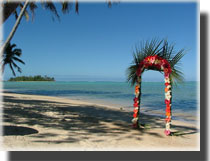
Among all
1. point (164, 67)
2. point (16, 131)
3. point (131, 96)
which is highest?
point (164, 67)

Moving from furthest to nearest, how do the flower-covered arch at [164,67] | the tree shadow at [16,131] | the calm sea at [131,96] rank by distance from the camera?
1. the calm sea at [131,96]
2. the flower-covered arch at [164,67]
3. the tree shadow at [16,131]

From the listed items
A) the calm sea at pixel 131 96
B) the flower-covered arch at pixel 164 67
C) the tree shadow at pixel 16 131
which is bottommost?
the calm sea at pixel 131 96

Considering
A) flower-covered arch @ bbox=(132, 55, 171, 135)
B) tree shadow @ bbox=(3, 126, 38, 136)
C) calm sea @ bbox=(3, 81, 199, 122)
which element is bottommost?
calm sea @ bbox=(3, 81, 199, 122)

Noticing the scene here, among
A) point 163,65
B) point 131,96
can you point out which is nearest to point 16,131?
point 163,65

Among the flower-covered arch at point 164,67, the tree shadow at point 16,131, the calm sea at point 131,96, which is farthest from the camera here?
the calm sea at point 131,96

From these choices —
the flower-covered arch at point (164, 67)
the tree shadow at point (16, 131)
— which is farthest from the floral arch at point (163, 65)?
the tree shadow at point (16, 131)

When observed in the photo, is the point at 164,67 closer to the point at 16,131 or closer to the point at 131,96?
the point at 16,131

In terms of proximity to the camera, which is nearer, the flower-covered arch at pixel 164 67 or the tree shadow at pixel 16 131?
the tree shadow at pixel 16 131

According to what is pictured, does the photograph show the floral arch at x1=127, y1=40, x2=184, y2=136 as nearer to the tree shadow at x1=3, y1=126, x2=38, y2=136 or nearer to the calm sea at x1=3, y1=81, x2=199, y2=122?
the calm sea at x1=3, y1=81, x2=199, y2=122

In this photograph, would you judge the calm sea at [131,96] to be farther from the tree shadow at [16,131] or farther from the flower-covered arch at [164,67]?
the tree shadow at [16,131]

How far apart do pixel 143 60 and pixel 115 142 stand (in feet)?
9.84

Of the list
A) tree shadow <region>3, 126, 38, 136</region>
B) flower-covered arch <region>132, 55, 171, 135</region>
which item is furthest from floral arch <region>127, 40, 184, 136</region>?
tree shadow <region>3, 126, 38, 136</region>
